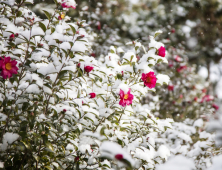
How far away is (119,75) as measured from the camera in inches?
47.2

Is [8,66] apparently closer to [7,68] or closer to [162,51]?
[7,68]

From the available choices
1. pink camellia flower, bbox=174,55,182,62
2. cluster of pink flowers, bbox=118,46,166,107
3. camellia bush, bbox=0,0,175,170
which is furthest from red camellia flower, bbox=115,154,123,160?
pink camellia flower, bbox=174,55,182,62

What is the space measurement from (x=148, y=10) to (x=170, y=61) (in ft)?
5.92

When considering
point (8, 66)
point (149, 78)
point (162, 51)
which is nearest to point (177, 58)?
point (162, 51)

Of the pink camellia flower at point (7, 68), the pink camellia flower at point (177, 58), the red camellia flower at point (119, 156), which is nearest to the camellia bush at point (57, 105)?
the pink camellia flower at point (7, 68)

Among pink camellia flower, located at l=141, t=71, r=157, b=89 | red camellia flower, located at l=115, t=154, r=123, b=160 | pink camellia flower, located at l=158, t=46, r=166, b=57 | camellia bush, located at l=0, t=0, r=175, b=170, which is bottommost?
red camellia flower, located at l=115, t=154, r=123, b=160

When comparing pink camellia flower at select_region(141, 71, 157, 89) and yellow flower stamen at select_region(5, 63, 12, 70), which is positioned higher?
pink camellia flower at select_region(141, 71, 157, 89)

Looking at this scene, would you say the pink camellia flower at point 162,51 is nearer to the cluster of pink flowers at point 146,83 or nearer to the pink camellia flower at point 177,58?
the cluster of pink flowers at point 146,83

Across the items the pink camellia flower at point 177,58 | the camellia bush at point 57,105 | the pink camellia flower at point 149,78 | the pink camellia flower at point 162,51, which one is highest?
the pink camellia flower at point 177,58

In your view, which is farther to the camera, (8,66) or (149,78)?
(149,78)

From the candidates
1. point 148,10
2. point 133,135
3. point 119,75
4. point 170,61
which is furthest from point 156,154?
point 148,10

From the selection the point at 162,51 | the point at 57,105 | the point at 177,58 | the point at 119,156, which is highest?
the point at 177,58

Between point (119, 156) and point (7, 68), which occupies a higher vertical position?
point (7, 68)

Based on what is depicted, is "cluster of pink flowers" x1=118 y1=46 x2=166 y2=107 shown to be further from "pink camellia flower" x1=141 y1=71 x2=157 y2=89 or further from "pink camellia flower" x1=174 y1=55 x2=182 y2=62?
"pink camellia flower" x1=174 y1=55 x2=182 y2=62
